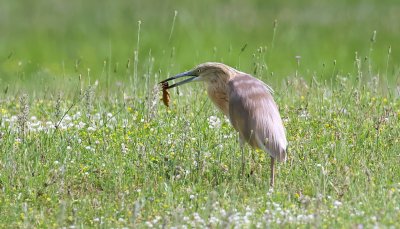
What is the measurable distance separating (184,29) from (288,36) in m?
1.83

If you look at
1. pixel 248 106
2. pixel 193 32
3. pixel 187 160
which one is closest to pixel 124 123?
pixel 187 160

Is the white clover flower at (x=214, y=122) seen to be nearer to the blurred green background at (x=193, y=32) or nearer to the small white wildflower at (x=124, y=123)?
the small white wildflower at (x=124, y=123)

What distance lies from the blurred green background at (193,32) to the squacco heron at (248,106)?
6.90 meters

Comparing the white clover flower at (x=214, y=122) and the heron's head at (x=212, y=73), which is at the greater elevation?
the heron's head at (x=212, y=73)

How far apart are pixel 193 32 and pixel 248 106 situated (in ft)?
A: 32.5

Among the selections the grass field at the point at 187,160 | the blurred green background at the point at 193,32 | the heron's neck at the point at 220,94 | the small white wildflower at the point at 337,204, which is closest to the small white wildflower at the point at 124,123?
the grass field at the point at 187,160

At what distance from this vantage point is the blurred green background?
17031 mm

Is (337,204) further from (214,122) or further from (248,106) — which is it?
(214,122)

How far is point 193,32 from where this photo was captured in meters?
18.3

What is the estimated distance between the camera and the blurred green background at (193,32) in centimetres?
1703

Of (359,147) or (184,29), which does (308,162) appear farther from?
(184,29)

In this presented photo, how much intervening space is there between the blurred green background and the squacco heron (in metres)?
6.90

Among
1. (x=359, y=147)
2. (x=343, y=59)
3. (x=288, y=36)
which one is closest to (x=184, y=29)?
(x=288, y=36)

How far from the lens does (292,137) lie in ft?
29.7
